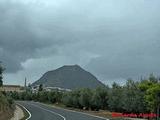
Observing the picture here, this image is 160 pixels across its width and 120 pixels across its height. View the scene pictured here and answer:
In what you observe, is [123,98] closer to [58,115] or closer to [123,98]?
[123,98]

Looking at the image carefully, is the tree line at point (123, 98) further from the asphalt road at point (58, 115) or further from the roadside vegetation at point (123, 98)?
the asphalt road at point (58, 115)

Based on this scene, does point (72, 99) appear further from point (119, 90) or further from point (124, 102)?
point (124, 102)

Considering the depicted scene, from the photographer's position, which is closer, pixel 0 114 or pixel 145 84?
pixel 0 114

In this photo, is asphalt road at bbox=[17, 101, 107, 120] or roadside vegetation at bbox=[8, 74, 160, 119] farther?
asphalt road at bbox=[17, 101, 107, 120]

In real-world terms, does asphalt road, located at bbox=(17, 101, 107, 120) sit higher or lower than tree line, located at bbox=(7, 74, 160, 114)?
lower

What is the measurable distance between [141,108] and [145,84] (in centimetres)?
306

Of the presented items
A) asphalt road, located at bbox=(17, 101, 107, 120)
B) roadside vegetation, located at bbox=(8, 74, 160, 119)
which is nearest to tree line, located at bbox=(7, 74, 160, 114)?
roadside vegetation, located at bbox=(8, 74, 160, 119)

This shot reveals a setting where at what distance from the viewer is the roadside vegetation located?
54844 millimetres

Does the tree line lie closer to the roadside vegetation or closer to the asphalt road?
the roadside vegetation

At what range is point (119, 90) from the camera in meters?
75.9

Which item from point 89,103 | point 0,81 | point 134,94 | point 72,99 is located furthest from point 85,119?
point 72,99

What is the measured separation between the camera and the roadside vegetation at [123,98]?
5484 centimetres

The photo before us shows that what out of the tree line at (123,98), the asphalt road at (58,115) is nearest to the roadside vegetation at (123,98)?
the tree line at (123,98)

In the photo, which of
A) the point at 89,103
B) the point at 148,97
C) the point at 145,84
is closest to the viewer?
the point at 148,97
